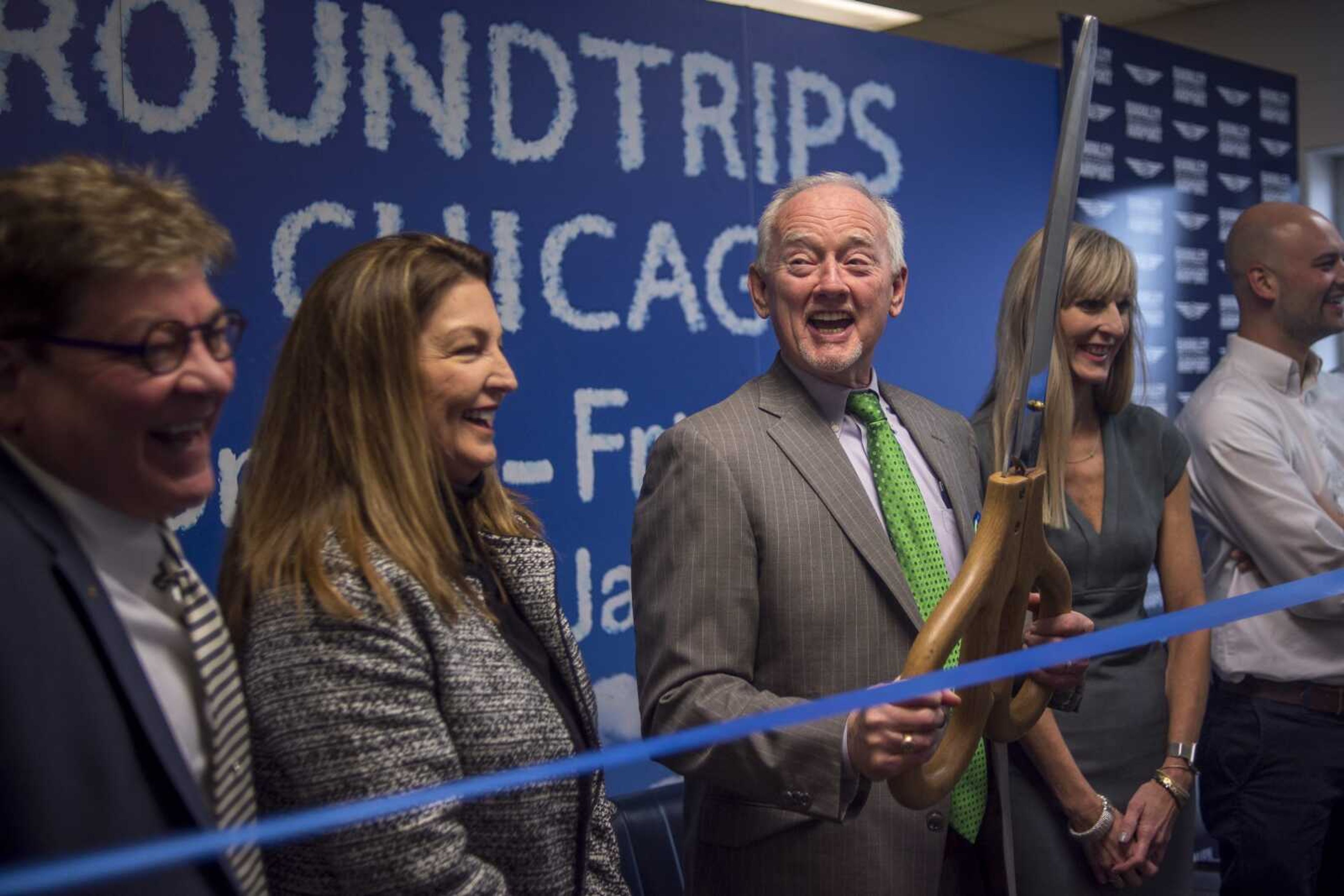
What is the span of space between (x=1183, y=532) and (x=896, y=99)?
183 cm

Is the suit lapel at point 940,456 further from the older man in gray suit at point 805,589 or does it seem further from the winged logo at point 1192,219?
the winged logo at point 1192,219

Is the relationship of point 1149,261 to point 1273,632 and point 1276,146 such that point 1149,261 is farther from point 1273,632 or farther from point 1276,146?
point 1273,632

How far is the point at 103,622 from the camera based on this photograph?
1064 millimetres

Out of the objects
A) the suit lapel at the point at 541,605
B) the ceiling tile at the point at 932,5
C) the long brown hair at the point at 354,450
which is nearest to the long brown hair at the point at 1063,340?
the suit lapel at the point at 541,605

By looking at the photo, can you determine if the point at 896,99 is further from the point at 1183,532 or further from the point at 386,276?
the point at 386,276

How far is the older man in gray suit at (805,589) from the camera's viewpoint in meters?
1.67

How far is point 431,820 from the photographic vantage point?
4.20 feet

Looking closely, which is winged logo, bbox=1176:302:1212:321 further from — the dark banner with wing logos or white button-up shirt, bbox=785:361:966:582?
white button-up shirt, bbox=785:361:966:582

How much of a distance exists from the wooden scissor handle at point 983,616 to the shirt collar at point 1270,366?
1552 mm

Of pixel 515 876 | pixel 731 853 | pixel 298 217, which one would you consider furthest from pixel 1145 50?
pixel 515 876

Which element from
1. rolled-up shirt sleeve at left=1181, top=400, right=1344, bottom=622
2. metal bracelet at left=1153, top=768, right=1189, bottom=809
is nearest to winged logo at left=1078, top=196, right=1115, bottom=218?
rolled-up shirt sleeve at left=1181, top=400, right=1344, bottom=622

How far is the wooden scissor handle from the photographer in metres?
1.44

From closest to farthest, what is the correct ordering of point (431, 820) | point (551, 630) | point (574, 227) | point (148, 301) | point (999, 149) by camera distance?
1. point (148, 301)
2. point (431, 820)
3. point (551, 630)
4. point (574, 227)
5. point (999, 149)

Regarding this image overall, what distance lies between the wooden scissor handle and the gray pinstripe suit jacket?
167 mm
